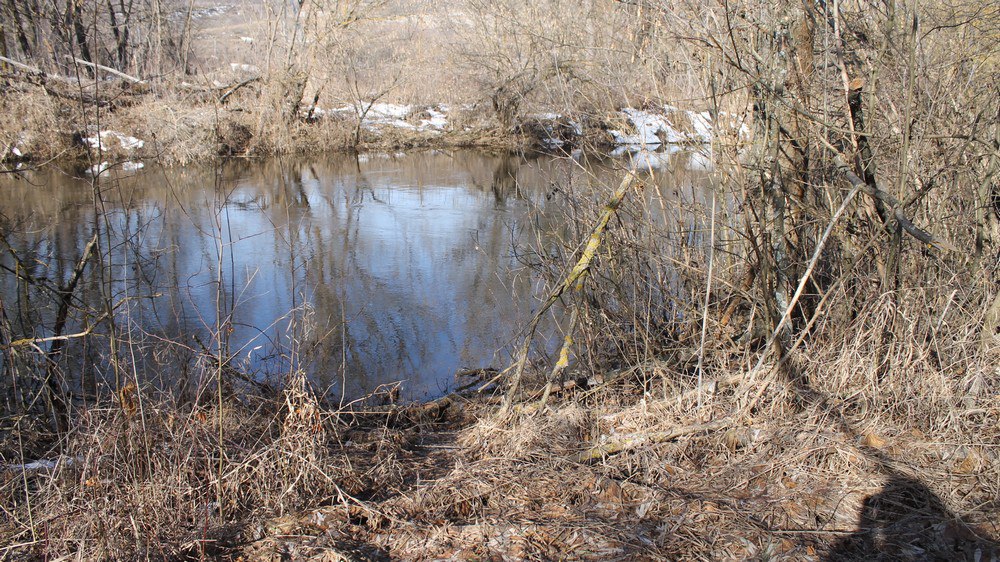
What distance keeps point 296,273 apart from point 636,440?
19.4 feet

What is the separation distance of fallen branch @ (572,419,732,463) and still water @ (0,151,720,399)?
5.25 feet

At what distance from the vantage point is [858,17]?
179 inches

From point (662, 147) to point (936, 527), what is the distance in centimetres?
407

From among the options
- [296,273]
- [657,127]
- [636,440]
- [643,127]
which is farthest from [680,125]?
[296,273]

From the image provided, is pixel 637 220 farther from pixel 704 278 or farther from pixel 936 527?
pixel 936 527

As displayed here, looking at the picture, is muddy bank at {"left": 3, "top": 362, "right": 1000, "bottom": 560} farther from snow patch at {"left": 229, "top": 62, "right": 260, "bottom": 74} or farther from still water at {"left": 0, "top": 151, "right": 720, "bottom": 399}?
snow patch at {"left": 229, "top": 62, "right": 260, "bottom": 74}

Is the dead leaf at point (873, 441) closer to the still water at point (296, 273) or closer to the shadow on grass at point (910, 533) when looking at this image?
the shadow on grass at point (910, 533)

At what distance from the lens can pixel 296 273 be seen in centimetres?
880

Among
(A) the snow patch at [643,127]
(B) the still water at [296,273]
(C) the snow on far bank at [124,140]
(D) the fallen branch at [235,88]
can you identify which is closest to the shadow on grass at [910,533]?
(A) the snow patch at [643,127]

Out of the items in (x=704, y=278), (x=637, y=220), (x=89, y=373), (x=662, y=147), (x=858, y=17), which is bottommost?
(x=89, y=373)

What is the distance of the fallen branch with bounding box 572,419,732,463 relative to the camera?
3.80m

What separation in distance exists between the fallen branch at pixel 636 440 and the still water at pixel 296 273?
5.25 feet

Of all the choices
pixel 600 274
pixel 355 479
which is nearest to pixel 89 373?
pixel 355 479

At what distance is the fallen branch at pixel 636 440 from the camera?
3797 millimetres
